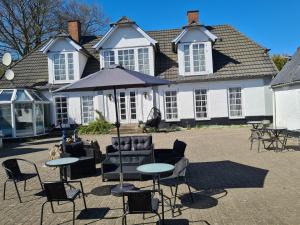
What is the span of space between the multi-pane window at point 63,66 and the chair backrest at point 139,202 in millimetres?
18907

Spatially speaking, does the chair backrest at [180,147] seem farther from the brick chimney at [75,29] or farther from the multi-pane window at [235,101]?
the brick chimney at [75,29]

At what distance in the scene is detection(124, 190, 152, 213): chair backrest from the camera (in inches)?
181

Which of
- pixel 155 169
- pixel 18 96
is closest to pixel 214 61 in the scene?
pixel 18 96

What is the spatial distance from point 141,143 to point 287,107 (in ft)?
27.9

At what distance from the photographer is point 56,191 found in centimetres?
537

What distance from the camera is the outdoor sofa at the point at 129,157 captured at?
8359 mm

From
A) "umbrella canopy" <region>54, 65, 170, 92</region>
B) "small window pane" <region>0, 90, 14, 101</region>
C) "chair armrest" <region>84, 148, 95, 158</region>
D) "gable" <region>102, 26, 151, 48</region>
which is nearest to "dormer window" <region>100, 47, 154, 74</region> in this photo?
"gable" <region>102, 26, 151, 48</region>

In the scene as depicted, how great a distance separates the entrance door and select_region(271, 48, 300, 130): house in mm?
9123

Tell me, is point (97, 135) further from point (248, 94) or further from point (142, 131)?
point (248, 94)

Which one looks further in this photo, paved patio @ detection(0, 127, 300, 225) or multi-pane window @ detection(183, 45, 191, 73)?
multi-pane window @ detection(183, 45, 191, 73)

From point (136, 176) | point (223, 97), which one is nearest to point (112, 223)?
point (136, 176)

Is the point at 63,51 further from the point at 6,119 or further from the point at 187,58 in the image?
the point at 187,58

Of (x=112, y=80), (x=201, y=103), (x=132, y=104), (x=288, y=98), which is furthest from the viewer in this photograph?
(x=132, y=104)

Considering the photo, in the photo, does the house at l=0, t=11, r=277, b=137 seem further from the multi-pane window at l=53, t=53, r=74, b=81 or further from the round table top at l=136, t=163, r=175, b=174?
the round table top at l=136, t=163, r=175, b=174
